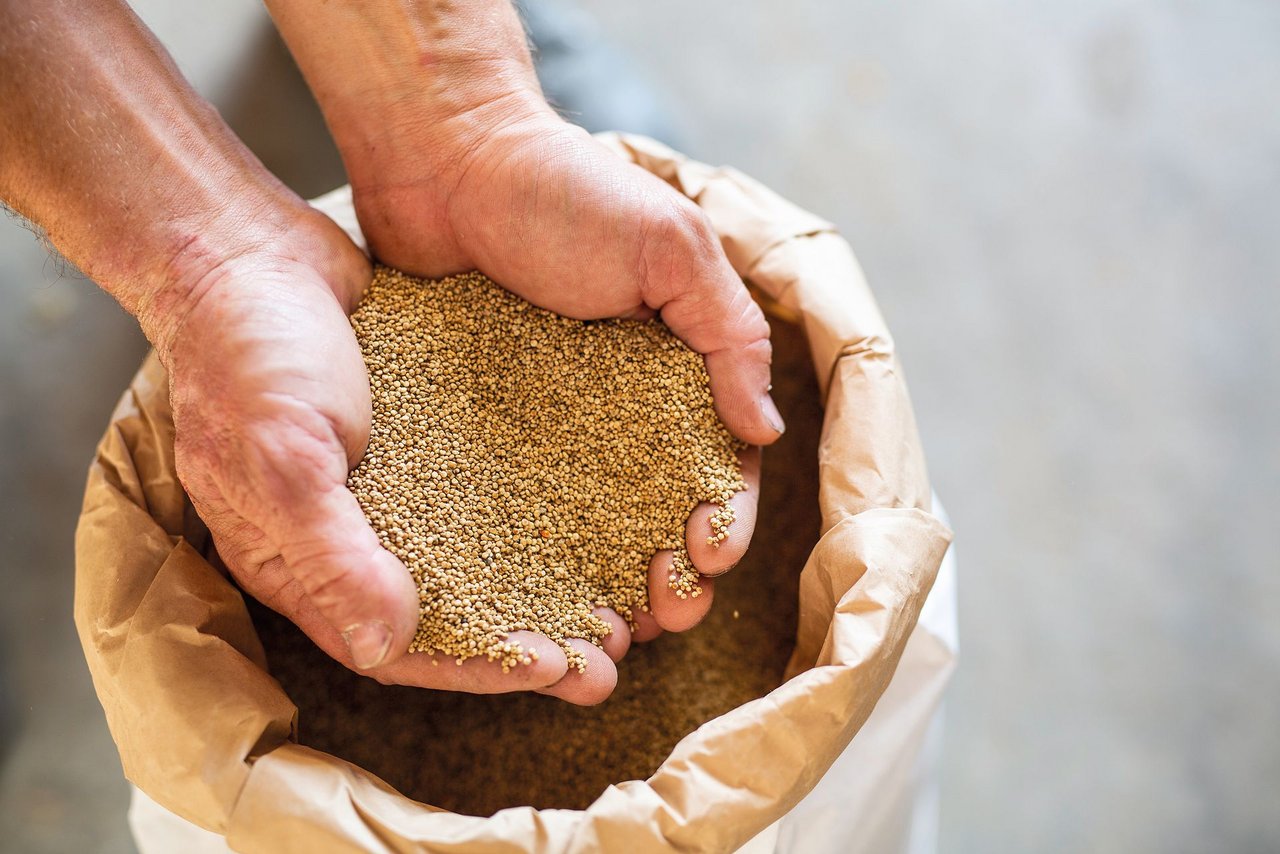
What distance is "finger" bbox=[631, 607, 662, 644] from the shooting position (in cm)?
95

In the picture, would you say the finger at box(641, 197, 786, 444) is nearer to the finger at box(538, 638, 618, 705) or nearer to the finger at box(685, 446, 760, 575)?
the finger at box(685, 446, 760, 575)

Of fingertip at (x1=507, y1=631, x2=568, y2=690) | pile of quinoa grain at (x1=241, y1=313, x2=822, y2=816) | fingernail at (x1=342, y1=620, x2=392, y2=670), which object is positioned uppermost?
fingernail at (x1=342, y1=620, x2=392, y2=670)

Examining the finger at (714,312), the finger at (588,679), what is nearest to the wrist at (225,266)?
the finger at (714,312)

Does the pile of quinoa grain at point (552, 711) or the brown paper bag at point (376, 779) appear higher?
the brown paper bag at point (376, 779)

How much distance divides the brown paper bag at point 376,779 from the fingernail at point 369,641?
12cm

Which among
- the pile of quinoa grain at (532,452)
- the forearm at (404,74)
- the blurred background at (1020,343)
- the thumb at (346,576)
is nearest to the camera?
the thumb at (346,576)

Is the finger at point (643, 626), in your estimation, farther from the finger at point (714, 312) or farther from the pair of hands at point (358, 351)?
the finger at point (714, 312)

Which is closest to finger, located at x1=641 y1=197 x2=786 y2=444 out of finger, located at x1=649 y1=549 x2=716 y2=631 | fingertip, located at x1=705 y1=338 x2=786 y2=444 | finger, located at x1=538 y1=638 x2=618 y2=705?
A: fingertip, located at x1=705 y1=338 x2=786 y2=444

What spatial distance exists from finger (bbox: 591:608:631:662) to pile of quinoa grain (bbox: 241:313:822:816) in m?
0.13

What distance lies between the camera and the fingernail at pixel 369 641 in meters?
0.76

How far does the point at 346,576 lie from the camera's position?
0.76 m

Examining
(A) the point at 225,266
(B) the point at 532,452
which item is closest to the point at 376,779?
(B) the point at 532,452

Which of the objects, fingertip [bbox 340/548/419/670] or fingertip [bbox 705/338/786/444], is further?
fingertip [bbox 705/338/786/444]

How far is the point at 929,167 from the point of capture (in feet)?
5.52
